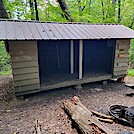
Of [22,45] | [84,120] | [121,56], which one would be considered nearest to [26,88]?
[22,45]

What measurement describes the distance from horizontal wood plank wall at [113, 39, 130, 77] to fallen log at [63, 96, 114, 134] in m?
3.06

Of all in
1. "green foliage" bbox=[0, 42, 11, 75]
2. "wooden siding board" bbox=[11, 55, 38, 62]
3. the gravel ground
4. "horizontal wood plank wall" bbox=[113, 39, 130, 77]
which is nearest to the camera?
"wooden siding board" bbox=[11, 55, 38, 62]

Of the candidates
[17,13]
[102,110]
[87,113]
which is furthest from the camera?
[17,13]

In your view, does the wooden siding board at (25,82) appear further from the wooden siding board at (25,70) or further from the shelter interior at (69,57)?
the shelter interior at (69,57)

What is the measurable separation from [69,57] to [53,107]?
3631 mm

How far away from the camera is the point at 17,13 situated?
11.6 metres

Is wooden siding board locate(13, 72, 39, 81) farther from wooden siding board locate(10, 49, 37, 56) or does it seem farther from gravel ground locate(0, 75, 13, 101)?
gravel ground locate(0, 75, 13, 101)

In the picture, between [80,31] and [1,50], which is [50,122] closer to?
[80,31]

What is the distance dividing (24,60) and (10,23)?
1.49m

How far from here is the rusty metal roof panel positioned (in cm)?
430

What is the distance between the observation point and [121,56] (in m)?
6.13

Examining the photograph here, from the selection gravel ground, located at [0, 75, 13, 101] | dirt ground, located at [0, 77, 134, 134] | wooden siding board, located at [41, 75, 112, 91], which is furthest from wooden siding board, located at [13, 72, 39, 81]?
gravel ground, located at [0, 75, 13, 101]

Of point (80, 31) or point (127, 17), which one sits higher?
point (127, 17)

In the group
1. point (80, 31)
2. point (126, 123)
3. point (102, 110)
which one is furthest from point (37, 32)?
point (126, 123)
